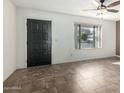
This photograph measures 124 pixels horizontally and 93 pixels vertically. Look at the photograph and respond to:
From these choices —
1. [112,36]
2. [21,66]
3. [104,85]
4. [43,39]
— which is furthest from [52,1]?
[112,36]

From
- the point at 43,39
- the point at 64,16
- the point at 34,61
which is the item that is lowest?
the point at 34,61

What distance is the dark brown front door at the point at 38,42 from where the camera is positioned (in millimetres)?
4125

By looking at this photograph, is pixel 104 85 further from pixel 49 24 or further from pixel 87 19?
pixel 87 19

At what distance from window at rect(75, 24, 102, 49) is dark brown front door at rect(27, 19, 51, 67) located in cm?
188

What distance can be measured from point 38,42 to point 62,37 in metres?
1.29

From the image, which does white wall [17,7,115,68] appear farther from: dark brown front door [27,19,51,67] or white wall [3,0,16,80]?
white wall [3,0,16,80]

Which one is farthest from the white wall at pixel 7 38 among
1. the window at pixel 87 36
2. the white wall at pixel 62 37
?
the window at pixel 87 36

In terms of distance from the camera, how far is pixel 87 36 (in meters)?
5.93

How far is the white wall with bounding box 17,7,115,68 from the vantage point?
395 cm

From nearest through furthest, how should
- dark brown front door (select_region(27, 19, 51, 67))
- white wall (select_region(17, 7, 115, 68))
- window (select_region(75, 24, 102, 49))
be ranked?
white wall (select_region(17, 7, 115, 68)), dark brown front door (select_region(27, 19, 51, 67)), window (select_region(75, 24, 102, 49))

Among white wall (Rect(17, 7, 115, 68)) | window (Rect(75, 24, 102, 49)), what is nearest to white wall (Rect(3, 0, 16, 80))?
white wall (Rect(17, 7, 115, 68))

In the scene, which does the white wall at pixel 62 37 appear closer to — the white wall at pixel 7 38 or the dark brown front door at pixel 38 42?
the dark brown front door at pixel 38 42

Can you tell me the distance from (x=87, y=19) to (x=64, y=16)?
1.61m

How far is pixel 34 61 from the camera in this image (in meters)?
4.25
